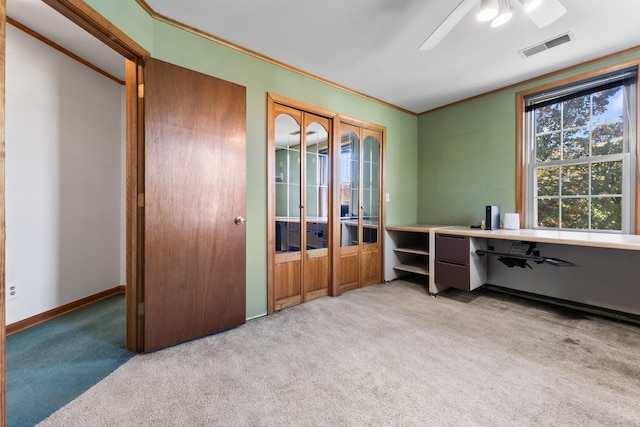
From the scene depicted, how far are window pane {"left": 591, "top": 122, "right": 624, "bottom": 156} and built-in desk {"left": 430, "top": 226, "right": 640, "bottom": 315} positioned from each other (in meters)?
0.84

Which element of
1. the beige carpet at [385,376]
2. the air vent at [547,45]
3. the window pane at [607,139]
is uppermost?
the air vent at [547,45]

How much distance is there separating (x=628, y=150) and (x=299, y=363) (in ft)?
11.7

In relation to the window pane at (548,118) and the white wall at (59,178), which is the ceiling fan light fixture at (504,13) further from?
the white wall at (59,178)

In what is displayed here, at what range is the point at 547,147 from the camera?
307 cm

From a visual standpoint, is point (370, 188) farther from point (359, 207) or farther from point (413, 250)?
point (413, 250)

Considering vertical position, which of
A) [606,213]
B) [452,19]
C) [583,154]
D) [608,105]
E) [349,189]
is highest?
[452,19]

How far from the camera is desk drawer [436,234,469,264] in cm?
298

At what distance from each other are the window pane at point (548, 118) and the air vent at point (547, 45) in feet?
2.66

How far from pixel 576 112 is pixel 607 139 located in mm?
413

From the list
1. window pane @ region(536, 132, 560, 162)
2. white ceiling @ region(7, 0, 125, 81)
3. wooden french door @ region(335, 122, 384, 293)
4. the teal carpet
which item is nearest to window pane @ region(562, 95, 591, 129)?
window pane @ region(536, 132, 560, 162)

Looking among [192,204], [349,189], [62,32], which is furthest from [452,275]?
[62,32]

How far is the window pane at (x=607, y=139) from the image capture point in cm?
262

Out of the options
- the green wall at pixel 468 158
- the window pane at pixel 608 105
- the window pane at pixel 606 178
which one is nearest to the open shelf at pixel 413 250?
the green wall at pixel 468 158

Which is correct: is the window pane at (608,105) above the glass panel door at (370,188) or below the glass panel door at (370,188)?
above
